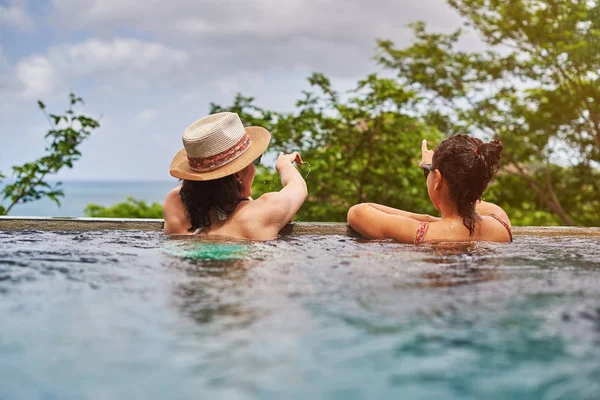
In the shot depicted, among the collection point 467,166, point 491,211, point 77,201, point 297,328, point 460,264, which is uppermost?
point 77,201

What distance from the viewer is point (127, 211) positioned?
10633 mm

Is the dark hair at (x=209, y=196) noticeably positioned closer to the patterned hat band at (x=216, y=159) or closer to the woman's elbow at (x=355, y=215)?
the patterned hat band at (x=216, y=159)

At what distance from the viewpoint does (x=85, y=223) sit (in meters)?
4.02

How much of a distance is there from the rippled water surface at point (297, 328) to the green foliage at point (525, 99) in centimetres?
685

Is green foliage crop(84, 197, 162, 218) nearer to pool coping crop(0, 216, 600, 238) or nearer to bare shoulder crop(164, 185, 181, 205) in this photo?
pool coping crop(0, 216, 600, 238)

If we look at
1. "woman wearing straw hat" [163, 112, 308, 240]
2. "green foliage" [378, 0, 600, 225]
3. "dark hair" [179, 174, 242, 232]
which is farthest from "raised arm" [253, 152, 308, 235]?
"green foliage" [378, 0, 600, 225]

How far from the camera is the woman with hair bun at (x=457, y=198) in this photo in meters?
3.27

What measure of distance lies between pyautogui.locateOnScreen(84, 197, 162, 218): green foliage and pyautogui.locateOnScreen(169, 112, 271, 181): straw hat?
7.01 m

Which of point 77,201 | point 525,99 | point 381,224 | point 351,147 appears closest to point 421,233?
point 381,224

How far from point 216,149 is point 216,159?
0.05 meters

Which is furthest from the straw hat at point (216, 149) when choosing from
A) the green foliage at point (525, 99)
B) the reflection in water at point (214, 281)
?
the green foliage at point (525, 99)

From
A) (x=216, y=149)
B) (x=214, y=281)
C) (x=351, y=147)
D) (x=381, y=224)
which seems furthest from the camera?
(x=351, y=147)

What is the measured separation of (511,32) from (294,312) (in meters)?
8.25

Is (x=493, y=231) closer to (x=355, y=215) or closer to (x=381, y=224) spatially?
(x=381, y=224)
